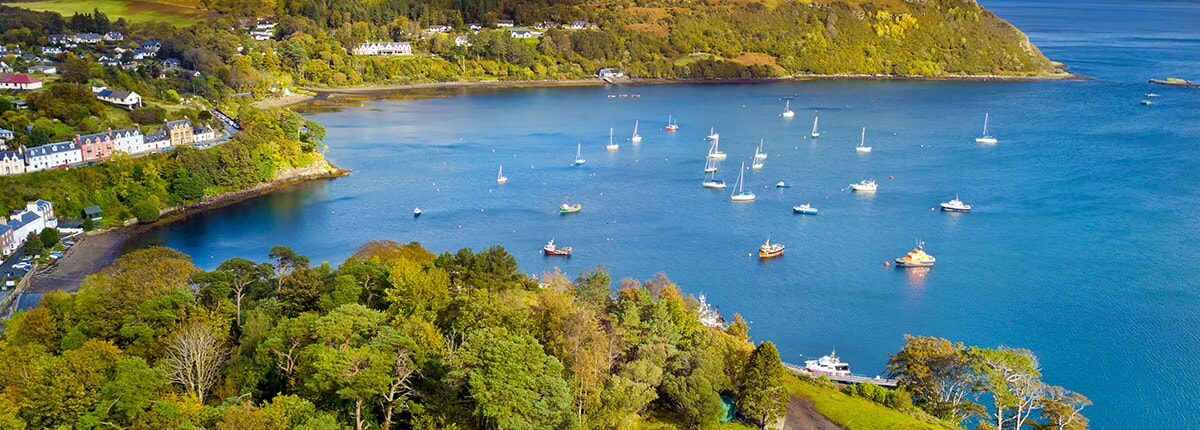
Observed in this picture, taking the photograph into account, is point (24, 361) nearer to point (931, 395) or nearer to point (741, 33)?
point (931, 395)

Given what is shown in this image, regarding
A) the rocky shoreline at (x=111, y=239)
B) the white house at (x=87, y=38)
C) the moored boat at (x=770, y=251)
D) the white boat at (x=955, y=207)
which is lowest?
the rocky shoreline at (x=111, y=239)

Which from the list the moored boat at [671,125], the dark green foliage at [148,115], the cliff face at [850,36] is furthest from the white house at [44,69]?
the cliff face at [850,36]

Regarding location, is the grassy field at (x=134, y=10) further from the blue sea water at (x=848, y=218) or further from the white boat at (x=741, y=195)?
the white boat at (x=741, y=195)

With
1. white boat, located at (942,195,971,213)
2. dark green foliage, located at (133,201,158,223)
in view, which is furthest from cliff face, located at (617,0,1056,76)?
dark green foliage, located at (133,201,158,223)

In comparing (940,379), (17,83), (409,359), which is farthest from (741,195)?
(17,83)

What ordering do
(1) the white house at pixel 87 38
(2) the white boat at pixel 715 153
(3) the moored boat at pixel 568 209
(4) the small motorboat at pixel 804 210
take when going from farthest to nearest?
(1) the white house at pixel 87 38, (2) the white boat at pixel 715 153, (4) the small motorboat at pixel 804 210, (3) the moored boat at pixel 568 209

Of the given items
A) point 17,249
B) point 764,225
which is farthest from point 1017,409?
point 17,249

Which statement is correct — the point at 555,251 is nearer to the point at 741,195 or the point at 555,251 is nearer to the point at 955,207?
the point at 741,195
